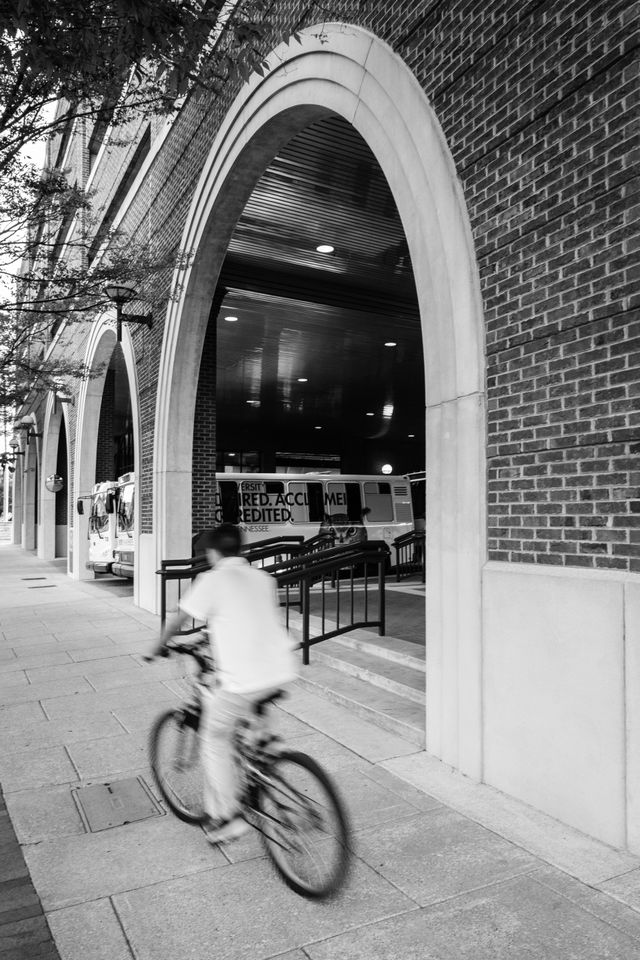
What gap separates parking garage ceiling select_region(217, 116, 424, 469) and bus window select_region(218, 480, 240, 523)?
148 inches

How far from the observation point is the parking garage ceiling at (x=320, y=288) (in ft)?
32.1

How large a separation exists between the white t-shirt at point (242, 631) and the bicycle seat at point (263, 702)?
51mm

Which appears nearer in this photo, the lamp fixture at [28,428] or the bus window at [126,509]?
the bus window at [126,509]

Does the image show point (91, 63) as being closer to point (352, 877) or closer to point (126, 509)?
point (352, 877)

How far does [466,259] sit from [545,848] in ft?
11.6

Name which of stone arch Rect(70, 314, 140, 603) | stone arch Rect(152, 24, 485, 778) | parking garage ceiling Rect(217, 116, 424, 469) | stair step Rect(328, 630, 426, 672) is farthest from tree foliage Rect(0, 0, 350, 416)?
stone arch Rect(70, 314, 140, 603)

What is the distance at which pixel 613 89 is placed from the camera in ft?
12.0

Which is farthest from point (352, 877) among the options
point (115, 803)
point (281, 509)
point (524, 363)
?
point (281, 509)

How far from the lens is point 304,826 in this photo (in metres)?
2.86

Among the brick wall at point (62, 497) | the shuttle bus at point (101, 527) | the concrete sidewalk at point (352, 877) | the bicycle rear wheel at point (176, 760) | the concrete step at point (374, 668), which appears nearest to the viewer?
the concrete sidewalk at point (352, 877)

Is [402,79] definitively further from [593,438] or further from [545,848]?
[545,848]

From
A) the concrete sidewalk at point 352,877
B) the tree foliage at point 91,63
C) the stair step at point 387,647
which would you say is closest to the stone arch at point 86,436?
the tree foliage at point 91,63

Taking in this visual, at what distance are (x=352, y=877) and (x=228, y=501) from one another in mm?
13946

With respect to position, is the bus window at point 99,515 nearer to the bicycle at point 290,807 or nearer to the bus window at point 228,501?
the bus window at point 228,501
